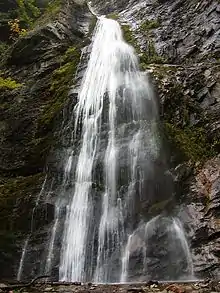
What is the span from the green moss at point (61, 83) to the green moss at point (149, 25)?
11.6ft

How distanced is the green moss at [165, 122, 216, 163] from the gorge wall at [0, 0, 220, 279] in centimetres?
3

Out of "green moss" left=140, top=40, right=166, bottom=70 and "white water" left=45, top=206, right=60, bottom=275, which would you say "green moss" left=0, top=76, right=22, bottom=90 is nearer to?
"green moss" left=140, top=40, right=166, bottom=70

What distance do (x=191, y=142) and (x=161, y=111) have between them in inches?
65.4

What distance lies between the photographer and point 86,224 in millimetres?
10750

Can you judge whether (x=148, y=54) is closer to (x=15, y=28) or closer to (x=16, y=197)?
(x=16, y=197)

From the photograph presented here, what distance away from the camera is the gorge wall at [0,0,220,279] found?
10.3 m

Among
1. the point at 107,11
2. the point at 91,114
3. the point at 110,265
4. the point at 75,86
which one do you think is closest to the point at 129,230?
the point at 110,265

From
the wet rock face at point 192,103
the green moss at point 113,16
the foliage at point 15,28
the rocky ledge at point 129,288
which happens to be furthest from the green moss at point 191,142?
the foliage at point 15,28

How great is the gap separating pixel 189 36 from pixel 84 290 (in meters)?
11.8

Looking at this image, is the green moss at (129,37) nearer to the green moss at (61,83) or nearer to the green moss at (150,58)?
the green moss at (150,58)

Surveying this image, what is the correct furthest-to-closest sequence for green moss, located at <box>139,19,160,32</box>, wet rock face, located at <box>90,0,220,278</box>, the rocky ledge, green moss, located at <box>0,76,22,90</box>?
green moss, located at <box>139,19,160,32</box> < green moss, located at <box>0,76,22,90</box> < wet rock face, located at <box>90,0,220,278</box> < the rocky ledge

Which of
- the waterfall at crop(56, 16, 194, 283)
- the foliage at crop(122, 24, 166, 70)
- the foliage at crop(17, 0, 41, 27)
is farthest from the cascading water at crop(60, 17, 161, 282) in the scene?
the foliage at crop(17, 0, 41, 27)

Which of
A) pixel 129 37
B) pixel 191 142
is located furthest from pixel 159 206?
pixel 129 37

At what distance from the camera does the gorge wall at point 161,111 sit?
1034 cm
